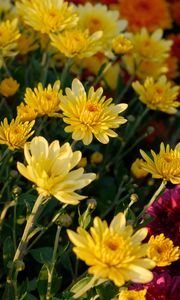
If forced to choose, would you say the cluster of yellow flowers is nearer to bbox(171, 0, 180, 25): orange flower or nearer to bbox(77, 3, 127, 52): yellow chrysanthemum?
bbox(77, 3, 127, 52): yellow chrysanthemum

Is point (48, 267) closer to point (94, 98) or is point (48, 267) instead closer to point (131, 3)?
point (94, 98)

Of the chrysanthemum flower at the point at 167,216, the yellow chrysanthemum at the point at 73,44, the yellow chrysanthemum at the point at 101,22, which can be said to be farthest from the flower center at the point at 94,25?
the chrysanthemum flower at the point at 167,216

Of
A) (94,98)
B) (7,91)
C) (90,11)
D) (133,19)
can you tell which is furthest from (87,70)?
(94,98)

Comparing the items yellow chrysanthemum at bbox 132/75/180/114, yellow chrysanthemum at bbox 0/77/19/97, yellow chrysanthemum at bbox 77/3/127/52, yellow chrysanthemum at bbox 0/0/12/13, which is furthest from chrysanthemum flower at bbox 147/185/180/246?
yellow chrysanthemum at bbox 0/0/12/13

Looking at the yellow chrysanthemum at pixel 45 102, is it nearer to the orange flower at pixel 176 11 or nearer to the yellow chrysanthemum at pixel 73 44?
the yellow chrysanthemum at pixel 73 44

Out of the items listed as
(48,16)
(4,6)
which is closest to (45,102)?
(48,16)

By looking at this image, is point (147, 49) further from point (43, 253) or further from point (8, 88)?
point (43, 253)
